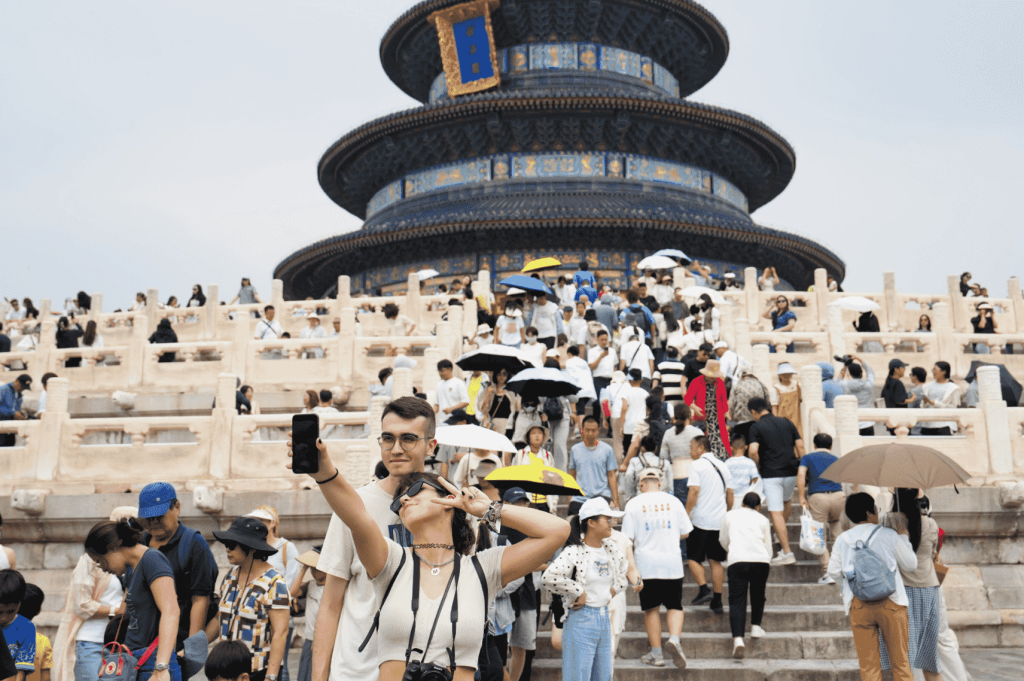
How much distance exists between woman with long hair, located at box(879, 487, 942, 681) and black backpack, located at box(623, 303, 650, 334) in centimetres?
788

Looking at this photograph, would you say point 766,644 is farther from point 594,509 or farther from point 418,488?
point 418,488

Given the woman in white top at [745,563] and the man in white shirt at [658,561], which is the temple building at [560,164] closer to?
the woman in white top at [745,563]

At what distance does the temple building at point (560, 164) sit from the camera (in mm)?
27906

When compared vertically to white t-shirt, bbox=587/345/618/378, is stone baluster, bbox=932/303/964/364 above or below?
above

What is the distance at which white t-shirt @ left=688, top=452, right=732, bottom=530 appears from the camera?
9203 mm

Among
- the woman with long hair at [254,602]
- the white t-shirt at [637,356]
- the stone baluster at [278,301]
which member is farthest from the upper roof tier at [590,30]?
the woman with long hair at [254,602]

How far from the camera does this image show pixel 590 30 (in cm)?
3331

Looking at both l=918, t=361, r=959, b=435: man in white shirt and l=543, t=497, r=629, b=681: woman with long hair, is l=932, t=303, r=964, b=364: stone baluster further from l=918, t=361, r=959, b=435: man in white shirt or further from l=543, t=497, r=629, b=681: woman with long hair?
l=543, t=497, r=629, b=681: woman with long hair

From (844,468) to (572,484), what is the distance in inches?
83.2

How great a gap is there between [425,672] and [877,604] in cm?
473

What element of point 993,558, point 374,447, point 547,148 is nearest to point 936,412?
point 993,558

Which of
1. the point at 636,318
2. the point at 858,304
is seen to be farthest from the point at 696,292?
the point at 636,318

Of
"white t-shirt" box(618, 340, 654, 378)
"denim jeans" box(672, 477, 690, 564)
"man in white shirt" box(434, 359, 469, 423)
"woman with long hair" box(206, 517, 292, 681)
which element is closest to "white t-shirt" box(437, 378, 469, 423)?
"man in white shirt" box(434, 359, 469, 423)

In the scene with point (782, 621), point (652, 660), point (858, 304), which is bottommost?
point (652, 660)
